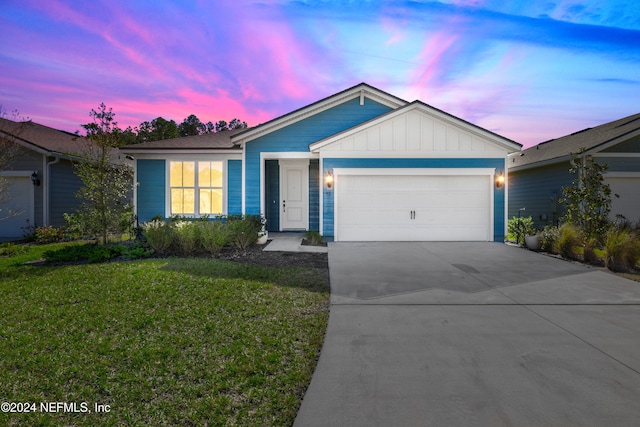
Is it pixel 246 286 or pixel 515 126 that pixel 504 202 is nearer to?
pixel 515 126

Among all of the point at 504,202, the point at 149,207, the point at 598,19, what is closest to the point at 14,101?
the point at 149,207

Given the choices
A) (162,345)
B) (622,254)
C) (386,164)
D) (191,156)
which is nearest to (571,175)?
(622,254)

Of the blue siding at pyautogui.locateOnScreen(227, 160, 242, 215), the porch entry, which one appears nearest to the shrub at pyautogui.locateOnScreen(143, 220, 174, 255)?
the blue siding at pyautogui.locateOnScreen(227, 160, 242, 215)

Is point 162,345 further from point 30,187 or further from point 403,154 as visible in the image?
point 30,187

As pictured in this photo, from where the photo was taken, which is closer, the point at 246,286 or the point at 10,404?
the point at 10,404

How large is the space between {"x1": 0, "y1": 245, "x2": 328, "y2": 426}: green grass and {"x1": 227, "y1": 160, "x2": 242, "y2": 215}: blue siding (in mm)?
5845

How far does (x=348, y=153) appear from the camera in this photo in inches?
434

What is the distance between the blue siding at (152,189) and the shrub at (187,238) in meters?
3.46

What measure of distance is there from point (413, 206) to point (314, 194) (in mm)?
3773

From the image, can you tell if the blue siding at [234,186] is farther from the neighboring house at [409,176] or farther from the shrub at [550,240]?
the shrub at [550,240]

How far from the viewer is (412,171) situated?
11078 millimetres

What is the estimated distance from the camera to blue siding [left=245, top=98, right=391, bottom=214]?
39.5 feet

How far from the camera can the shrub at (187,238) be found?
8.95m

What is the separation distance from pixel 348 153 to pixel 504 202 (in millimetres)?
5330
